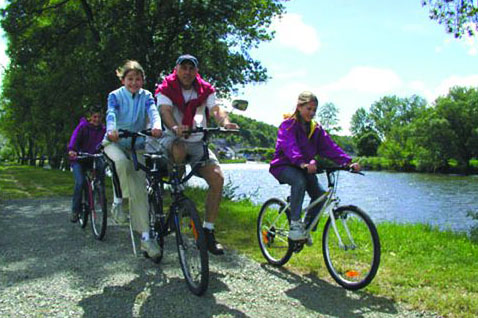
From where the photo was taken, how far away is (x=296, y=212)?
4754 mm

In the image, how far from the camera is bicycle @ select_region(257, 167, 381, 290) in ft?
13.4

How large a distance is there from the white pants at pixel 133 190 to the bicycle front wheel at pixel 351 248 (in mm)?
1961

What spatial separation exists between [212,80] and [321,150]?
12.4 meters

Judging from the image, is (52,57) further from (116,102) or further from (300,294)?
(300,294)

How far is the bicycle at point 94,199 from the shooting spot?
20.3ft

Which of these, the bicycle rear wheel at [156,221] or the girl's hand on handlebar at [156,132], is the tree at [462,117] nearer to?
the bicycle rear wheel at [156,221]

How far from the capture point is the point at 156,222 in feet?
15.5

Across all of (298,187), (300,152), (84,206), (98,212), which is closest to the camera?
(298,187)

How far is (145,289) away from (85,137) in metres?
3.79

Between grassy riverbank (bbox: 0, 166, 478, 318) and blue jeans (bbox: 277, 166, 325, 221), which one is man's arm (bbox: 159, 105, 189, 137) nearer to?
blue jeans (bbox: 277, 166, 325, 221)

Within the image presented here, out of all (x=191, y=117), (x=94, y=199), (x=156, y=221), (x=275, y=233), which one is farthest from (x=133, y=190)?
(x=94, y=199)

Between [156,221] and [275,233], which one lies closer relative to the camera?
[156,221]

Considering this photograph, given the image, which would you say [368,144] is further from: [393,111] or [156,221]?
[156,221]

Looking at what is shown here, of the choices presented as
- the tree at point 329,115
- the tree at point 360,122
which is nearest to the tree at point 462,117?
the tree at point 329,115
